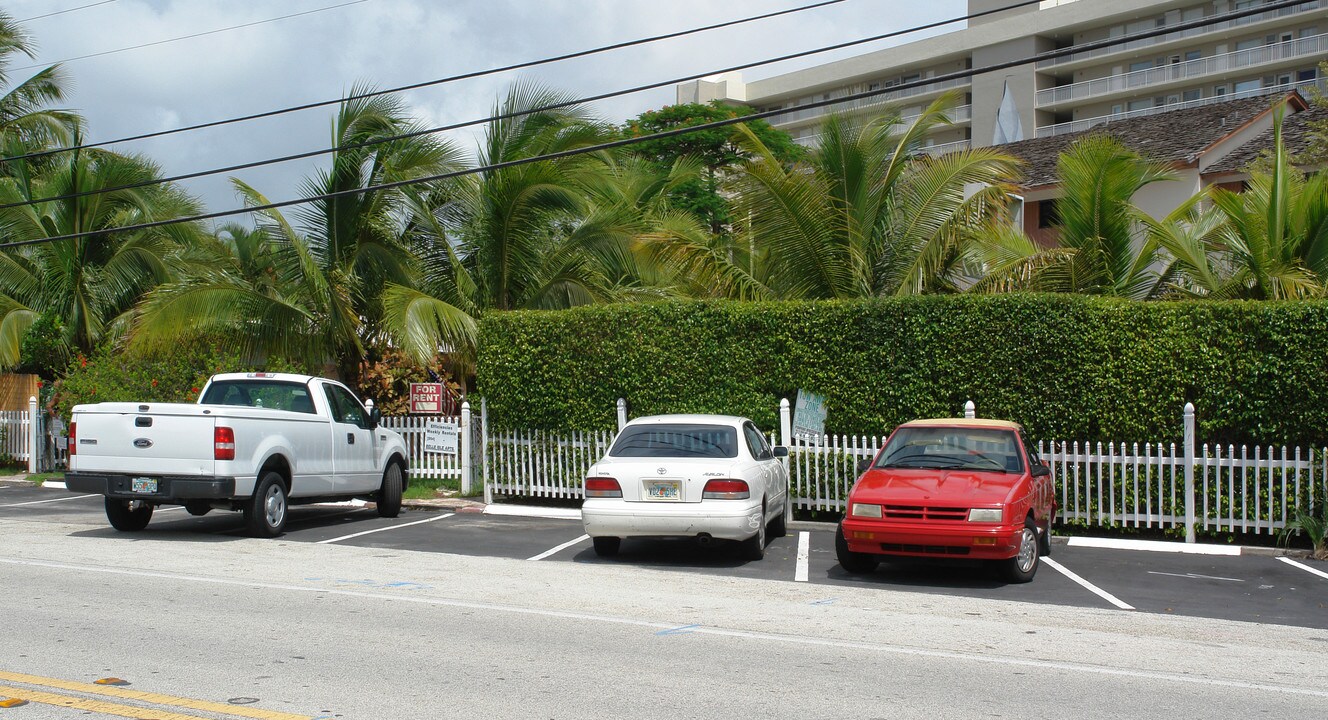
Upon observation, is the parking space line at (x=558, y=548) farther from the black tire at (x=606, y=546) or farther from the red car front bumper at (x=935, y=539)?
the red car front bumper at (x=935, y=539)

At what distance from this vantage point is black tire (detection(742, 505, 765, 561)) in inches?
466

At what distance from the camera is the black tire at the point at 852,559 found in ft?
36.3

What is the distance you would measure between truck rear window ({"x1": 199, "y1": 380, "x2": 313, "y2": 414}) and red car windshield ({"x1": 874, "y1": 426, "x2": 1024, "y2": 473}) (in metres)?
7.41

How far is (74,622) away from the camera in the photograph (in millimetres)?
8086

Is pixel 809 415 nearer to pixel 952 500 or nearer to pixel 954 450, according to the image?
pixel 954 450

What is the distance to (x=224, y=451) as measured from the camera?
12.5 m

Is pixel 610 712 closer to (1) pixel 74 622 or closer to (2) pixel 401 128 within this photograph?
(1) pixel 74 622

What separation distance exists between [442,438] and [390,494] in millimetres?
2565

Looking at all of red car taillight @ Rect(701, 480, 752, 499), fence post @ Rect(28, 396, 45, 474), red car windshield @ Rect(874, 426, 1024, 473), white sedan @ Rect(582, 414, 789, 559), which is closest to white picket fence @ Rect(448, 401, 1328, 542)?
red car windshield @ Rect(874, 426, 1024, 473)

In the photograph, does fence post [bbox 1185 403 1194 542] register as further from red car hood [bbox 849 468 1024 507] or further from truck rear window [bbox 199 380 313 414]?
truck rear window [bbox 199 380 313 414]

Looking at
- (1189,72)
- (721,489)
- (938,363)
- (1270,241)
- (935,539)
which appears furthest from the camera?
(1189,72)

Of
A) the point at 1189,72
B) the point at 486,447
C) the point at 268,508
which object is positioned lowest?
→ the point at 268,508

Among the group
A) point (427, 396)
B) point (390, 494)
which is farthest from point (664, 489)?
point (427, 396)

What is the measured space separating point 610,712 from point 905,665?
87.4 inches
